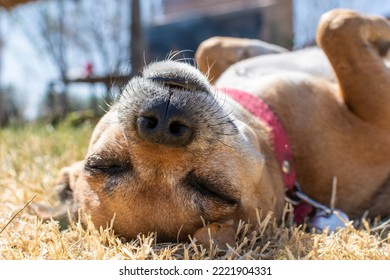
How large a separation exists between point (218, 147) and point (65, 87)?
807 centimetres

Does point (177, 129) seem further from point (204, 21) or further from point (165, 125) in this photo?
point (204, 21)

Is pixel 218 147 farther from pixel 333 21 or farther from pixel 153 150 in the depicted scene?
pixel 333 21

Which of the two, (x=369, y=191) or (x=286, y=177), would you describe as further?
(x=369, y=191)

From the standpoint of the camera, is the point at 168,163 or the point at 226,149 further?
the point at 226,149

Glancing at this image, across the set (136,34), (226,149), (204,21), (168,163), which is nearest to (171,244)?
(168,163)

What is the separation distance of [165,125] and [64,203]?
948 mm

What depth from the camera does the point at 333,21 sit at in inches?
110

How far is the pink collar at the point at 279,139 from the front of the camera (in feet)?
7.68

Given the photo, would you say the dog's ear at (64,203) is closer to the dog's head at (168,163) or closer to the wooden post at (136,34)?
the dog's head at (168,163)

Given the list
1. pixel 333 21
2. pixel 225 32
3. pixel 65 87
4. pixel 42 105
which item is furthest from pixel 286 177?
pixel 42 105

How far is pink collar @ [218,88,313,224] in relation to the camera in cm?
234

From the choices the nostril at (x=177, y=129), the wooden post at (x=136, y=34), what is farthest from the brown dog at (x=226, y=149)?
the wooden post at (x=136, y=34)

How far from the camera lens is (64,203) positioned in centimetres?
235

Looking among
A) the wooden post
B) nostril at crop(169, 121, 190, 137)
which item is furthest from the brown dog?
the wooden post
